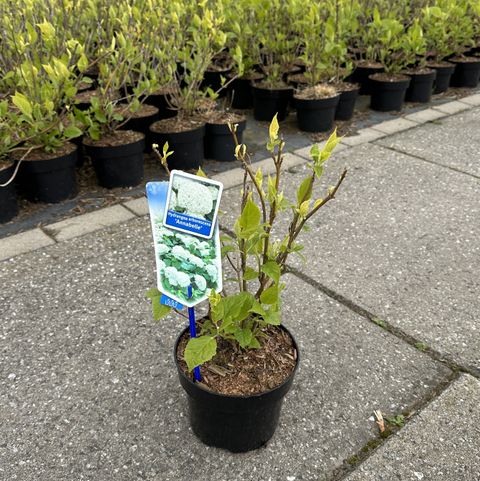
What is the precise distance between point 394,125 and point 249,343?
4.19 m

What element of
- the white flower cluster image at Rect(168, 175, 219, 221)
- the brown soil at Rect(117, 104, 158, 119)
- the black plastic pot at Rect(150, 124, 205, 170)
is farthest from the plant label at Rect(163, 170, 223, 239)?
the brown soil at Rect(117, 104, 158, 119)

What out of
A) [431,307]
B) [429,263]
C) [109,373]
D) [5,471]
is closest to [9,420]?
[5,471]

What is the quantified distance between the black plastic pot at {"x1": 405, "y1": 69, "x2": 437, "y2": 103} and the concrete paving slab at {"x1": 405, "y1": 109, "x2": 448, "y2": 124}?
31 centimetres

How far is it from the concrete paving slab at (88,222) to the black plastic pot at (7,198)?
0.30 meters

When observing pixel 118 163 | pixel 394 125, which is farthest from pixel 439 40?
pixel 118 163

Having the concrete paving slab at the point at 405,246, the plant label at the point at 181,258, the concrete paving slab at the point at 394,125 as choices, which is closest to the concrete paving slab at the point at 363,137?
the concrete paving slab at the point at 394,125

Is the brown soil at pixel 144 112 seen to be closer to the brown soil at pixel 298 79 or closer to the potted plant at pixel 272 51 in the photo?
the potted plant at pixel 272 51

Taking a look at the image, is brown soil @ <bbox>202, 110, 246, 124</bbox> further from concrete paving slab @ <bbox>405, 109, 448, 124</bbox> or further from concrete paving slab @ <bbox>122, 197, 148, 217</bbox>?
concrete paving slab @ <bbox>405, 109, 448, 124</bbox>

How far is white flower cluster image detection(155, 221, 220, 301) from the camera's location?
1.50 metres

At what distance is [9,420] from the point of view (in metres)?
1.90

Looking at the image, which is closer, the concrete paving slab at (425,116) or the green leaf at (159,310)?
the green leaf at (159,310)

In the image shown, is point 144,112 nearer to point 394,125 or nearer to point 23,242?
point 23,242

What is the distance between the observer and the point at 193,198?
4.72 ft

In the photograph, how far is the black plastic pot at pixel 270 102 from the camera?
5.10m
